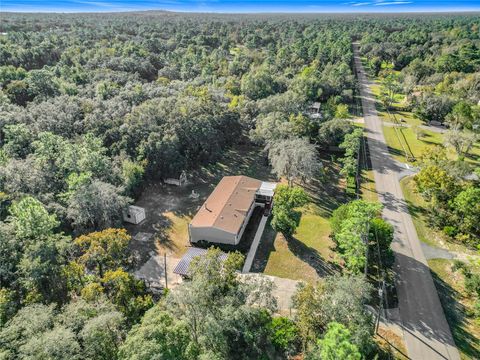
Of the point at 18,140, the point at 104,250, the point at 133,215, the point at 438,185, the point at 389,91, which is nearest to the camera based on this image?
the point at 104,250

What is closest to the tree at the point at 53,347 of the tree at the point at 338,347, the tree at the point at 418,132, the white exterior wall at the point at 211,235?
the tree at the point at 338,347

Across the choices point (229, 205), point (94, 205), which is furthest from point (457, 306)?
point (94, 205)

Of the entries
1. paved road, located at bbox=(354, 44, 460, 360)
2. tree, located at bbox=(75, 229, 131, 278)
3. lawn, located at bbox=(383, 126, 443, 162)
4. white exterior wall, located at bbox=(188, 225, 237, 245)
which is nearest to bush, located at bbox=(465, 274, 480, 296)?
paved road, located at bbox=(354, 44, 460, 360)

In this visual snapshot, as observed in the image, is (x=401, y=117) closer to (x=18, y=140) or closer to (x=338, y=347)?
(x=338, y=347)

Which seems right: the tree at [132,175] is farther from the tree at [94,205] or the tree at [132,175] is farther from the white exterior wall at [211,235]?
the white exterior wall at [211,235]

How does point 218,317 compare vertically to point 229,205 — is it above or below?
above

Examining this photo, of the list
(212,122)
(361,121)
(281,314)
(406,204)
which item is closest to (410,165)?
(406,204)

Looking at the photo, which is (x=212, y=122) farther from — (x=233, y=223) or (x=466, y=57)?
(x=466, y=57)
